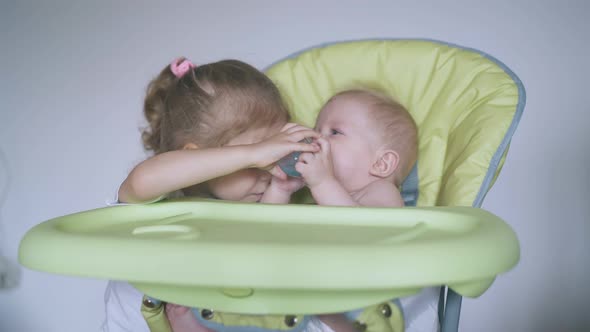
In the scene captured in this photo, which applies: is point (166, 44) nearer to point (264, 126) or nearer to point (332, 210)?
point (264, 126)

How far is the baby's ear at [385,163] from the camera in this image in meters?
1.06

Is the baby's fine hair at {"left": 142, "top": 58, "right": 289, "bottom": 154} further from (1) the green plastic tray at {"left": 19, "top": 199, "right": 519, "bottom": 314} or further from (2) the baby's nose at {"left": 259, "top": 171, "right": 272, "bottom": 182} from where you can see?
(1) the green plastic tray at {"left": 19, "top": 199, "right": 519, "bottom": 314}

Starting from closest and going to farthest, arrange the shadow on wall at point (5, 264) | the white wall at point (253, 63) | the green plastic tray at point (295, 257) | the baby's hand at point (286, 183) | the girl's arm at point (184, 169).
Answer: the green plastic tray at point (295, 257) → the girl's arm at point (184, 169) → the baby's hand at point (286, 183) → the white wall at point (253, 63) → the shadow on wall at point (5, 264)

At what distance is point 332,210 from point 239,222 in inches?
4.9

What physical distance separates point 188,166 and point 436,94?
1.74 ft

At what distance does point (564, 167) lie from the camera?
62.7 inches

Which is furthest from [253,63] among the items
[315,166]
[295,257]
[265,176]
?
[295,257]

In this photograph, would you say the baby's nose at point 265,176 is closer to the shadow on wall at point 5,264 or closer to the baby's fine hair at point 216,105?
the baby's fine hair at point 216,105

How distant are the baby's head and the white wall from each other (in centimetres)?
63

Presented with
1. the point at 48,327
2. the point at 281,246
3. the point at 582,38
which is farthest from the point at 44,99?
the point at 582,38

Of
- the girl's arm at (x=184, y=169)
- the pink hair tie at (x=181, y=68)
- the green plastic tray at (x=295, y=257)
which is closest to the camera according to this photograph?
the green plastic tray at (x=295, y=257)

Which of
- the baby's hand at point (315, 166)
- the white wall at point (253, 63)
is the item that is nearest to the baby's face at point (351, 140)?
the baby's hand at point (315, 166)

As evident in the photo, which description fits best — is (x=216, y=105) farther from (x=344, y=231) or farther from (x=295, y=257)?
(x=295, y=257)

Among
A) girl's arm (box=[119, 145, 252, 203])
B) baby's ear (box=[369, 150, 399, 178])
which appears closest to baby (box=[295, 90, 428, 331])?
baby's ear (box=[369, 150, 399, 178])
